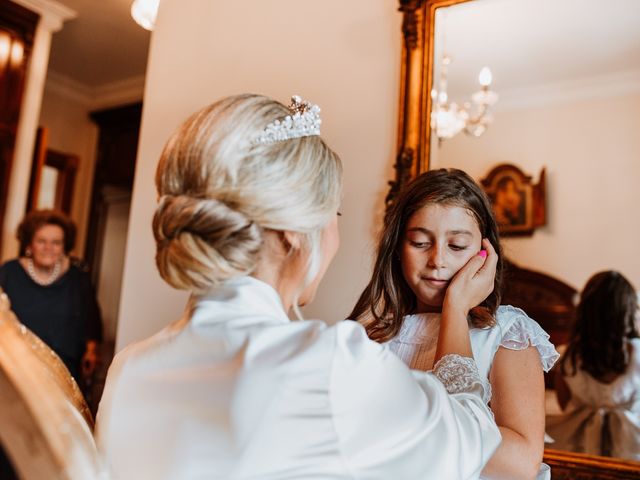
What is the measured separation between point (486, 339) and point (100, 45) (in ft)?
13.0

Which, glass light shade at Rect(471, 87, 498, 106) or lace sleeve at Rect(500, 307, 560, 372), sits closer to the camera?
lace sleeve at Rect(500, 307, 560, 372)

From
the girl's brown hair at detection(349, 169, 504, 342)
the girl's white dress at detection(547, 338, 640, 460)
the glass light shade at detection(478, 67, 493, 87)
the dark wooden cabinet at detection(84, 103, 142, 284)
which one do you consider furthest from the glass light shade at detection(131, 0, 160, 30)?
the dark wooden cabinet at detection(84, 103, 142, 284)

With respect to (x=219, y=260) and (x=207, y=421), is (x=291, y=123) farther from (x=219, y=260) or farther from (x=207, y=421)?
(x=207, y=421)

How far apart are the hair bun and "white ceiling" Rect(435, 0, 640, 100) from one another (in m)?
1.12

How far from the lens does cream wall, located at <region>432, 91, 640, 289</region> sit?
1.56 m

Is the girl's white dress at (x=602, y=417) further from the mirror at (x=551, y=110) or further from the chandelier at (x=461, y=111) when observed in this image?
the chandelier at (x=461, y=111)

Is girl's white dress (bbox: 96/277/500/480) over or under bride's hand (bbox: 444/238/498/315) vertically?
under

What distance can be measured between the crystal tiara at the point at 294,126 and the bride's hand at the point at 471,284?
0.43 meters

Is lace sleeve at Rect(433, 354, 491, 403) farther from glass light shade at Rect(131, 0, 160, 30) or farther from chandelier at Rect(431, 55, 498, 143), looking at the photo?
glass light shade at Rect(131, 0, 160, 30)

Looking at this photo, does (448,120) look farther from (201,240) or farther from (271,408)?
(271,408)

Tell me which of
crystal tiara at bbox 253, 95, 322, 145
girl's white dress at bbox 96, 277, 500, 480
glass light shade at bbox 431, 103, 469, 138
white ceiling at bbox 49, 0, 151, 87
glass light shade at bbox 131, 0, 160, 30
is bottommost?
girl's white dress at bbox 96, 277, 500, 480

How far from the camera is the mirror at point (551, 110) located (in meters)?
1.58

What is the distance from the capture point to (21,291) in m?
3.03

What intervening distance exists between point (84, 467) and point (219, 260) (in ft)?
1.02
